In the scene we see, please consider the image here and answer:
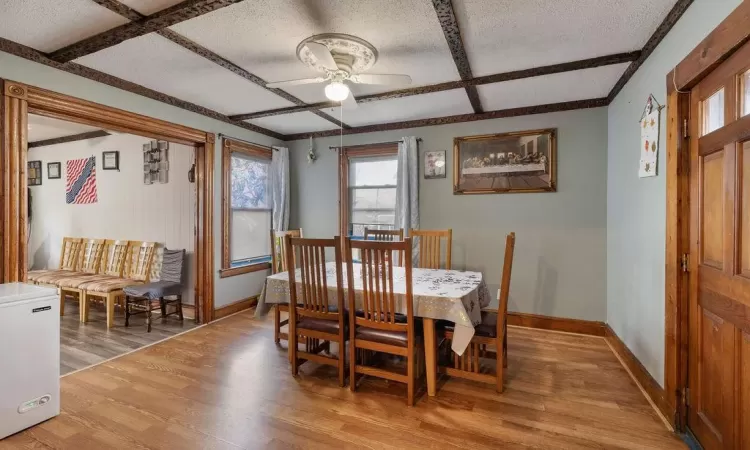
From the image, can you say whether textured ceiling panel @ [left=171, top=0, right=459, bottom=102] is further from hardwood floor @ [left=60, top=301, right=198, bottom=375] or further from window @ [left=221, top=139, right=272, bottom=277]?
hardwood floor @ [left=60, top=301, right=198, bottom=375]

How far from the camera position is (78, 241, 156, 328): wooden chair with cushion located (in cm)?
373

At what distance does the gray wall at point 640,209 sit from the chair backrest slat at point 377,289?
5.21 feet

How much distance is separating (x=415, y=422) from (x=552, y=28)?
250 cm

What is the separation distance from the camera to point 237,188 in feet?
14.2

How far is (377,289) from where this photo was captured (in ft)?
7.16

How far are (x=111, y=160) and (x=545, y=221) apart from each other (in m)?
5.42

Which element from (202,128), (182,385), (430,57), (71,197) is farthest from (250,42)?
(71,197)

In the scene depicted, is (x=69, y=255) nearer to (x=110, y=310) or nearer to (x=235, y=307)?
(x=110, y=310)

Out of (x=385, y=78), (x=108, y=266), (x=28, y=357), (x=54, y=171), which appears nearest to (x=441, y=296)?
(x=385, y=78)

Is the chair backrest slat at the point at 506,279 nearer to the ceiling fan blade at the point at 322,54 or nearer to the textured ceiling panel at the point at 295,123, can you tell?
the ceiling fan blade at the point at 322,54

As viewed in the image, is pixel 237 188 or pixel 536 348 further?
pixel 237 188

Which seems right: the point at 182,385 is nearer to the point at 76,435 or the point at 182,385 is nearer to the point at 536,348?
the point at 76,435

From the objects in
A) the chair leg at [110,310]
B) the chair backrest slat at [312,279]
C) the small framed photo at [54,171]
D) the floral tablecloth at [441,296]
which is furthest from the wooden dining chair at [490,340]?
the small framed photo at [54,171]

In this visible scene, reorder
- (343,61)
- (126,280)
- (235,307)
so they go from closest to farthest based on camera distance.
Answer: (343,61), (126,280), (235,307)
